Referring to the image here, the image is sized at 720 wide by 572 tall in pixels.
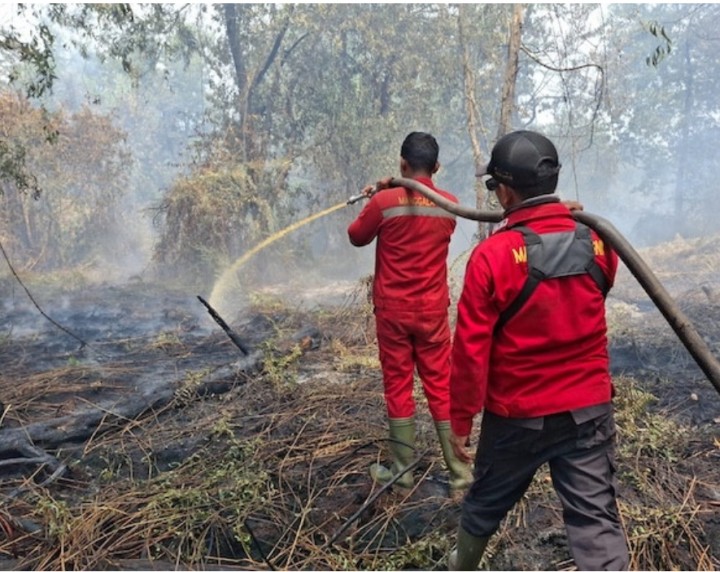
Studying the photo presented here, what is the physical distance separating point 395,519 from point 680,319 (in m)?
1.83

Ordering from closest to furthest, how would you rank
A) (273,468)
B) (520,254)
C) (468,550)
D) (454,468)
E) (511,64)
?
(520,254)
(468,550)
(454,468)
(273,468)
(511,64)

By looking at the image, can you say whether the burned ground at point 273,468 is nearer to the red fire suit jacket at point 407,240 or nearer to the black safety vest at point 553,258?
the red fire suit jacket at point 407,240

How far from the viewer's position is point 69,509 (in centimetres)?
309

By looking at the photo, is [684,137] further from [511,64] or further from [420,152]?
[420,152]

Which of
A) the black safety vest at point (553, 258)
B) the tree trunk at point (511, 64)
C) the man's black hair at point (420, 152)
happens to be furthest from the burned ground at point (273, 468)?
the tree trunk at point (511, 64)

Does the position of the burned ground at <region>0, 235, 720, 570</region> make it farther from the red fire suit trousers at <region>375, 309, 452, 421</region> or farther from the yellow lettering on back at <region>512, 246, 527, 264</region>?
the yellow lettering on back at <region>512, 246, 527, 264</region>

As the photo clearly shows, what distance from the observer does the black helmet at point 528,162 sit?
77.4 inches

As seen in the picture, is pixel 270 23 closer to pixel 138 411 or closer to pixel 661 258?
pixel 661 258

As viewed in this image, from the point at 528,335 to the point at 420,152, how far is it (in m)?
1.58

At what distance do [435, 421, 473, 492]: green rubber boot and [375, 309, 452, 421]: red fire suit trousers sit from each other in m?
0.07

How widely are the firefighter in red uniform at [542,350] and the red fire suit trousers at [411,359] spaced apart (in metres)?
1.14

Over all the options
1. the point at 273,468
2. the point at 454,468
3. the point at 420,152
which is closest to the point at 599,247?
the point at 420,152

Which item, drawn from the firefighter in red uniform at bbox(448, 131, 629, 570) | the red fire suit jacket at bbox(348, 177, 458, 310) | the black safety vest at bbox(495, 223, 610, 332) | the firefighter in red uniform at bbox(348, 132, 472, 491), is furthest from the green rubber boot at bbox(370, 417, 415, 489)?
the black safety vest at bbox(495, 223, 610, 332)

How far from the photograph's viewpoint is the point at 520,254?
75.3 inches
